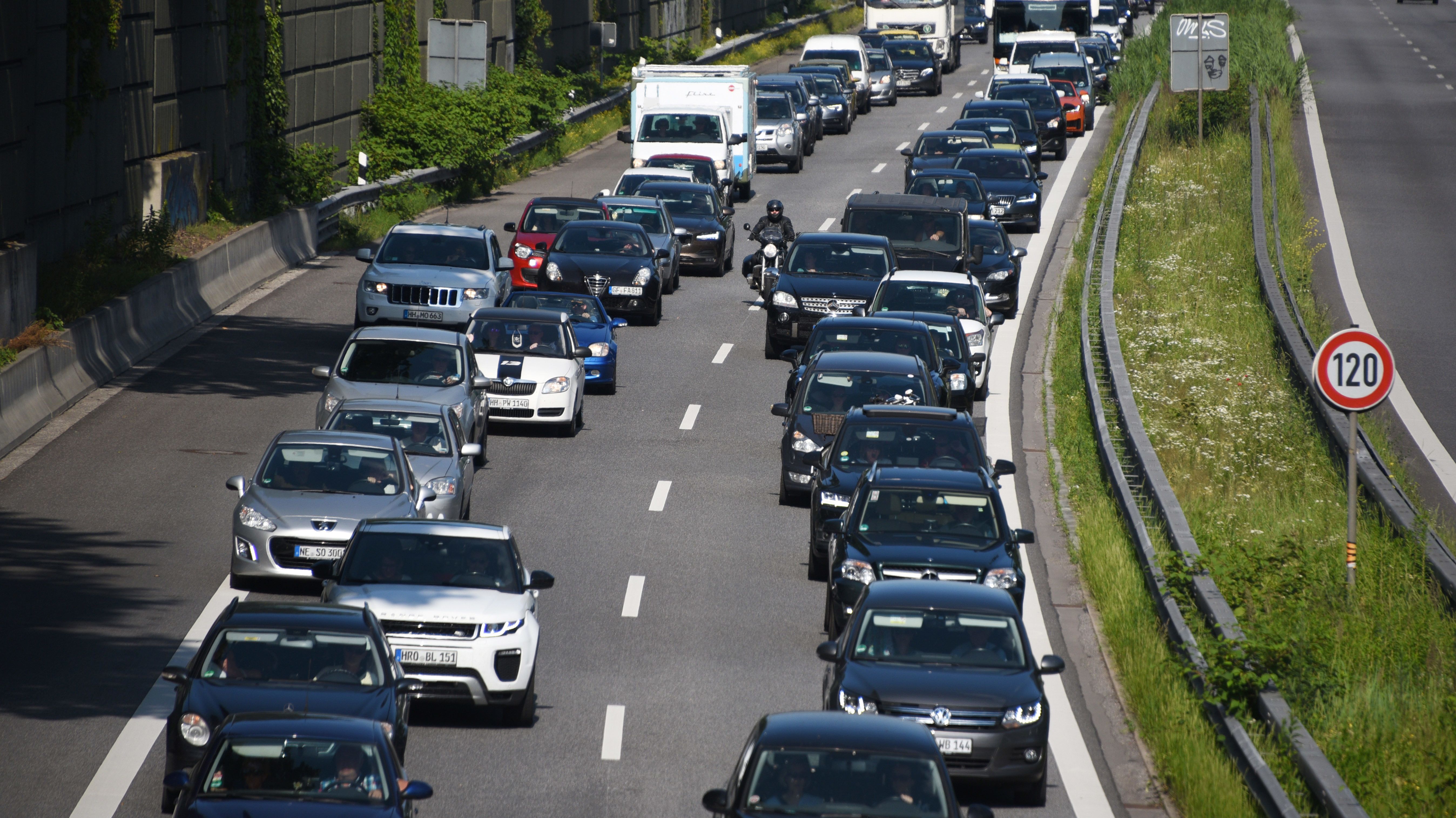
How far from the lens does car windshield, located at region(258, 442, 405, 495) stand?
18000 millimetres

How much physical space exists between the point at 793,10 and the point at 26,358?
73.2 meters

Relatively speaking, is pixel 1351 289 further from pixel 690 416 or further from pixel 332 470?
pixel 332 470

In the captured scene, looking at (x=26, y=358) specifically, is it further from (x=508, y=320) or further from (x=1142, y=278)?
(x=1142, y=278)

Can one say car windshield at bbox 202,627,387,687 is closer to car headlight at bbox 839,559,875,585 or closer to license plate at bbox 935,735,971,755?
license plate at bbox 935,735,971,755

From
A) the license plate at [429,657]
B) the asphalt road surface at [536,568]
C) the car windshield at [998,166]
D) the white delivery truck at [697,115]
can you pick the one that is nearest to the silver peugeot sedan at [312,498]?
the asphalt road surface at [536,568]

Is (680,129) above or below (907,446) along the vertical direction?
above

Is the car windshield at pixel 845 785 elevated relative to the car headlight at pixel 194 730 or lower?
elevated

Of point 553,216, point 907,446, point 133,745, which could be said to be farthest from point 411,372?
point 553,216

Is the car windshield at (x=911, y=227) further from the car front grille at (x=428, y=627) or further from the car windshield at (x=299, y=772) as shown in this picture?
the car windshield at (x=299, y=772)

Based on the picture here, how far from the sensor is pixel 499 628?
564 inches

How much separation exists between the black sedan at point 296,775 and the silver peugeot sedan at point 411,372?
11.8m

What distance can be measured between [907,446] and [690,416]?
6.64m

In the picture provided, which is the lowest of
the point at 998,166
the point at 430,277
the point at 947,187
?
the point at 430,277

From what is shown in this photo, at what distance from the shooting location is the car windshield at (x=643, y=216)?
3531 cm
